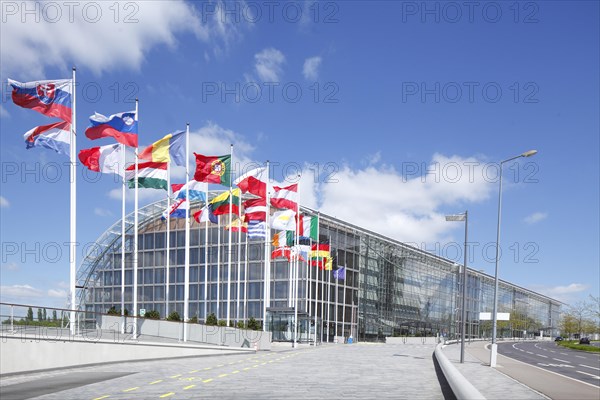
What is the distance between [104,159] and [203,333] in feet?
53.4

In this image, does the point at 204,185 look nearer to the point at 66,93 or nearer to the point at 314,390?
the point at 66,93

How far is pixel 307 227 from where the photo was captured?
5303cm

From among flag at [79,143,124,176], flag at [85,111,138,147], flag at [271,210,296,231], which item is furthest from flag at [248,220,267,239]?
flag at [79,143,124,176]

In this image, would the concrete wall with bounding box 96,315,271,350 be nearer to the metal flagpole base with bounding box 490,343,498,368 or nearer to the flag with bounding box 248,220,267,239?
the flag with bounding box 248,220,267,239

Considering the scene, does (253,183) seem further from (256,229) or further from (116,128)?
(116,128)

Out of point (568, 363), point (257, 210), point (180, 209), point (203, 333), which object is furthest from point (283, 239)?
point (568, 363)

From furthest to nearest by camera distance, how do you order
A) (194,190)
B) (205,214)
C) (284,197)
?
(284,197), (205,214), (194,190)

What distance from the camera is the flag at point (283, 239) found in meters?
52.0

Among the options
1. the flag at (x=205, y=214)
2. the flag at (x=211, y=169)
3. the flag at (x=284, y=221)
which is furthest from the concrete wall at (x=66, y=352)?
the flag at (x=284, y=221)

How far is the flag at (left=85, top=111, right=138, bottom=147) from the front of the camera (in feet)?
104

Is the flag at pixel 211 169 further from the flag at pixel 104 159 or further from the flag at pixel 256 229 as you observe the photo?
the flag at pixel 104 159

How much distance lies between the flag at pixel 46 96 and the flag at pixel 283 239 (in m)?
26.3

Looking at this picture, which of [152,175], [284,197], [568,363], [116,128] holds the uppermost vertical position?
[116,128]

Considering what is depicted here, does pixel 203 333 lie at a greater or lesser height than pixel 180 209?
lesser
